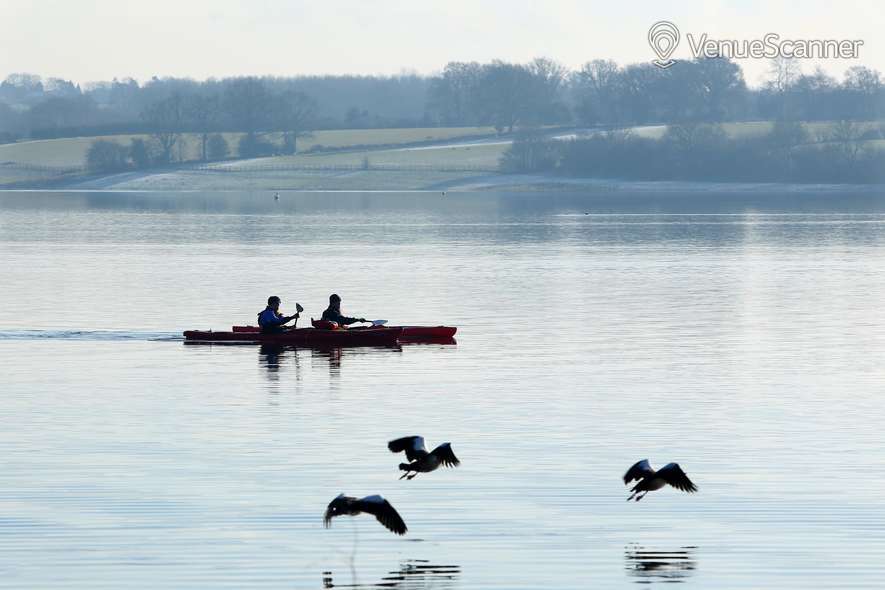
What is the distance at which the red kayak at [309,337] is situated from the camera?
38594 millimetres

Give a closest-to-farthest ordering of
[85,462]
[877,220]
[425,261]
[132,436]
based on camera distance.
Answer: [85,462], [132,436], [425,261], [877,220]

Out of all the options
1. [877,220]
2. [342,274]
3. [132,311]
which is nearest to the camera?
[132,311]

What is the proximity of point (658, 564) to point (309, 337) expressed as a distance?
20.2 m

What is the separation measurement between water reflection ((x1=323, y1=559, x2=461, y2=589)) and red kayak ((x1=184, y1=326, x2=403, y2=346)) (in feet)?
64.4

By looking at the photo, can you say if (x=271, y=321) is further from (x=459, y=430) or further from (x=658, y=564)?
(x=658, y=564)

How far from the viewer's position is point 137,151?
19962 cm

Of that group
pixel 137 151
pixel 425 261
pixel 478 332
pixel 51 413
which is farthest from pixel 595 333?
pixel 137 151

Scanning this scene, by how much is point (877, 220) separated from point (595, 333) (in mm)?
79394

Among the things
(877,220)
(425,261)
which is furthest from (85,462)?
(877,220)

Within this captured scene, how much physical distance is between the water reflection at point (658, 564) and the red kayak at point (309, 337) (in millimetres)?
19285

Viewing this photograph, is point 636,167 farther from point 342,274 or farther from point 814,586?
point 814,586

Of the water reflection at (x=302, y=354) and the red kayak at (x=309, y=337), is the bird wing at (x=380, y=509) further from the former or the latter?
the red kayak at (x=309, y=337)

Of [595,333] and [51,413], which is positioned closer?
[51,413]

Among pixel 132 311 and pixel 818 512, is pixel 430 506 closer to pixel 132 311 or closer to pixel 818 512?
pixel 818 512
